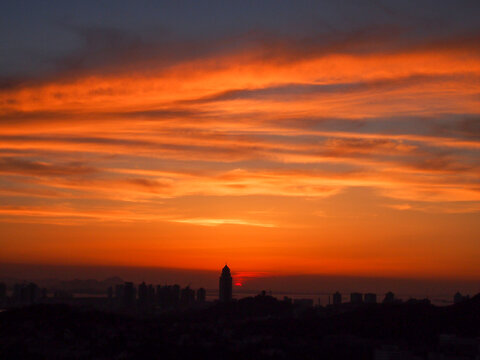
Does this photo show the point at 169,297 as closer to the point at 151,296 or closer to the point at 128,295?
the point at 128,295

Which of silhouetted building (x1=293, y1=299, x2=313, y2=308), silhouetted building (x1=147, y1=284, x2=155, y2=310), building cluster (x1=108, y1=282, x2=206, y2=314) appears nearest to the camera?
silhouetted building (x1=293, y1=299, x2=313, y2=308)

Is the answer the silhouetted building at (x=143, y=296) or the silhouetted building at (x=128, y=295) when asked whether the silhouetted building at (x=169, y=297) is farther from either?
the silhouetted building at (x=128, y=295)

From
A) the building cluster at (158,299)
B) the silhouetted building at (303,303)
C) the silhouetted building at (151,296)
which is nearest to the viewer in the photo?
the silhouetted building at (303,303)

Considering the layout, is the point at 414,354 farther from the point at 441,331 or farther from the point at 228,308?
the point at 228,308

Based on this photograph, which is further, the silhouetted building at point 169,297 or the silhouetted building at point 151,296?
the silhouetted building at point 151,296

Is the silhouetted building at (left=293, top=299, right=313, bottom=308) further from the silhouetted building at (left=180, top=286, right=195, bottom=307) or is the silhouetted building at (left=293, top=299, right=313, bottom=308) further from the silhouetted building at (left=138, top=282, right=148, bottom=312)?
the silhouetted building at (left=138, top=282, right=148, bottom=312)

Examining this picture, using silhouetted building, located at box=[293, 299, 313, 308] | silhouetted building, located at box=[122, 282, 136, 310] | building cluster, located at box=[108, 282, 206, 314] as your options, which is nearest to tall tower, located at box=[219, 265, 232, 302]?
building cluster, located at box=[108, 282, 206, 314]

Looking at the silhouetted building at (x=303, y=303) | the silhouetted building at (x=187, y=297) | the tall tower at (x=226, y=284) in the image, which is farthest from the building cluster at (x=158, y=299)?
the silhouetted building at (x=303, y=303)

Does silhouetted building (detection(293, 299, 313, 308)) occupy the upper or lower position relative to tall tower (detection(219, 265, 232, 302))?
lower

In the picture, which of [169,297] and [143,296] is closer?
[169,297]

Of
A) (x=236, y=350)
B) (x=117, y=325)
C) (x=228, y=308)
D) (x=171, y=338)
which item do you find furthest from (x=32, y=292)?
(x=236, y=350)

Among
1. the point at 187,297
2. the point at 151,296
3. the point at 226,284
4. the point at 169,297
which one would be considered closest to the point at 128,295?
the point at 151,296
